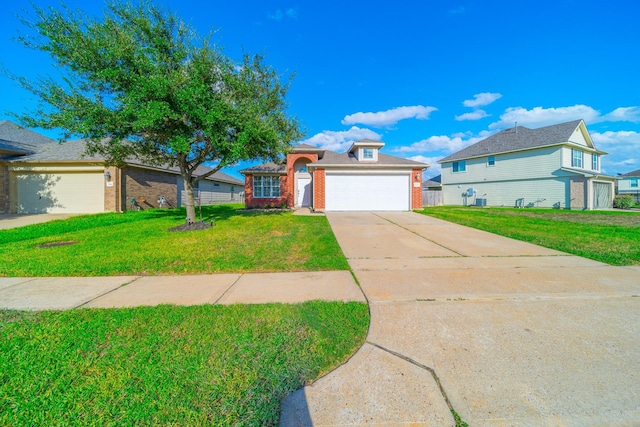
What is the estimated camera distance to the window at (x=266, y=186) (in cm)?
1855

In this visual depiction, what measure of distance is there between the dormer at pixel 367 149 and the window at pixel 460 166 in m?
13.9

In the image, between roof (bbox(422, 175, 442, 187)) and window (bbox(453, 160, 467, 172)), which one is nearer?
window (bbox(453, 160, 467, 172))

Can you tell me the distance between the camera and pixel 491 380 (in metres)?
1.98

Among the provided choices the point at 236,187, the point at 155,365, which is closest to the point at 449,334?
the point at 155,365

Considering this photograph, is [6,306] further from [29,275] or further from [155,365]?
[155,365]

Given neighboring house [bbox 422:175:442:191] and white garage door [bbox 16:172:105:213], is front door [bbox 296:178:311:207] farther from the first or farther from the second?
neighboring house [bbox 422:175:442:191]

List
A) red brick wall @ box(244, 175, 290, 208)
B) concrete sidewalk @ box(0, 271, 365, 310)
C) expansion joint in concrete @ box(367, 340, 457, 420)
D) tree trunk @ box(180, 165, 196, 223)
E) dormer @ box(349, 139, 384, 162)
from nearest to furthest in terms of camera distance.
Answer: expansion joint in concrete @ box(367, 340, 457, 420)
concrete sidewalk @ box(0, 271, 365, 310)
tree trunk @ box(180, 165, 196, 223)
dormer @ box(349, 139, 384, 162)
red brick wall @ box(244, 175, 290, 208)

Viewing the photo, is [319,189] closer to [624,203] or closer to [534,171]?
[534,171]

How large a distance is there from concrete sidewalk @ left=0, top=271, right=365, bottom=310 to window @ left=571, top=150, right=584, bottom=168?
2525 cm

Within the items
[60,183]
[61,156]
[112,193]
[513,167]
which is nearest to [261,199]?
[112,193]

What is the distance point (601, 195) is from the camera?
1923 centimetres

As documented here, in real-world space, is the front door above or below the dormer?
below

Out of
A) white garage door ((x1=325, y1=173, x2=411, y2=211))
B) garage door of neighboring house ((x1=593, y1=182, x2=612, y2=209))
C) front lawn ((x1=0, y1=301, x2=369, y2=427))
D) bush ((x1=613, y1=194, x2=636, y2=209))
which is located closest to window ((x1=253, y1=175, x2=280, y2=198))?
white garage door ((x1=325, y1=173, x2=411, y2=211))

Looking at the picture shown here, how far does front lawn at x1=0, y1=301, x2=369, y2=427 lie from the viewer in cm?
166
